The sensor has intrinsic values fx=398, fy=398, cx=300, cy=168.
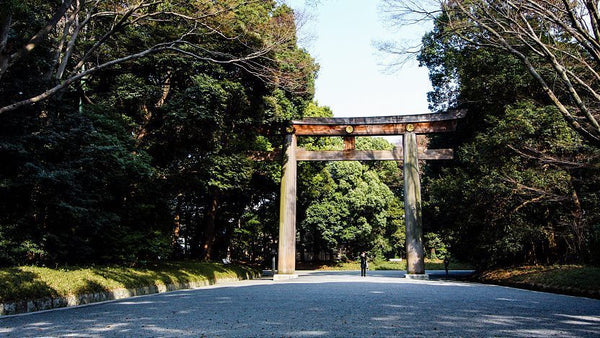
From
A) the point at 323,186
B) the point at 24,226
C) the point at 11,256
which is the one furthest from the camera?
the point at 323,186

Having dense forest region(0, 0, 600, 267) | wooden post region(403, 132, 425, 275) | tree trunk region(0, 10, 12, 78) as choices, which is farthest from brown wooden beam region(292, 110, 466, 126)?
tree trunk region(0, 10, 12, 78)

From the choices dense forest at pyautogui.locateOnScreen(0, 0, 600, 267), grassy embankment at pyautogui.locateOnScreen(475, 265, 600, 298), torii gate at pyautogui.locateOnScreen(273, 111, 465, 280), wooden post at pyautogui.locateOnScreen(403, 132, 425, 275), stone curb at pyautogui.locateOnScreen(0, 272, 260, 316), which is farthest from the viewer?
torii gate at pyautogui.locateOnScreen(273, 111, 465, 280)

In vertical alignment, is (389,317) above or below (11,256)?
below

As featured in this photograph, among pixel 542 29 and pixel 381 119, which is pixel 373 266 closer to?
pixel 381 119


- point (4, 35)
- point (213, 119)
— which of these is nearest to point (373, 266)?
point (213, 119)

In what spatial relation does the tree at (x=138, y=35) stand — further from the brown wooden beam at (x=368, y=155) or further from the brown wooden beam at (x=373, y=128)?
the brown wooden beam at (x=368, y=155)

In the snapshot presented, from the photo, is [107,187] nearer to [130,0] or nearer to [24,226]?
[24,226]

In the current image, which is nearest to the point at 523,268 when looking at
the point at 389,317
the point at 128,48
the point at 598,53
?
the point at 598,53

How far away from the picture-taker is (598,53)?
629 centimetres

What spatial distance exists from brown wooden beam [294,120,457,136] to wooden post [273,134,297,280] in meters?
0.66

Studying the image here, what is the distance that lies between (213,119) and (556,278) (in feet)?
34.0

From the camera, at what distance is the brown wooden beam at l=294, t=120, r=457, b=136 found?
14.5 meters

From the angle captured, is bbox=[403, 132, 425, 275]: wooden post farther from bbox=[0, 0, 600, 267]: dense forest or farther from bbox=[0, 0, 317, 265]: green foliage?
bbox=[0, 0, 317, 265]: green foliage

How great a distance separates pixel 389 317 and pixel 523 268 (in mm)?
9944
